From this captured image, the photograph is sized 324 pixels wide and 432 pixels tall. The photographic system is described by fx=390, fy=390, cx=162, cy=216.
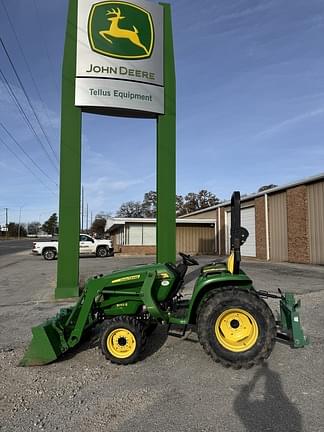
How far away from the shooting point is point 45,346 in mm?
4828

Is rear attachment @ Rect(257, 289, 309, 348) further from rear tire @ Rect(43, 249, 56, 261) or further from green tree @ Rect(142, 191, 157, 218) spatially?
green tree @ Rect(142, 191, 157, 218)

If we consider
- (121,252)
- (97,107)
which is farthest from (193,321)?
(121,252)

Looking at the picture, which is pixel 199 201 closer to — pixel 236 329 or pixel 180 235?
pixel 180 235

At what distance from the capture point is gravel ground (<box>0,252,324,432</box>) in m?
3.43

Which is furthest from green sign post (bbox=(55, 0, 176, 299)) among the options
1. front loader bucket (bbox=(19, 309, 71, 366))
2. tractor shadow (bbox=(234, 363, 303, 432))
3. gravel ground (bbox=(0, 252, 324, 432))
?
tractor shadow (bbox=(234, 363, 303, 432))

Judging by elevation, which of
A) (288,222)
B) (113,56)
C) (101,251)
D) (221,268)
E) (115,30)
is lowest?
(101,251)

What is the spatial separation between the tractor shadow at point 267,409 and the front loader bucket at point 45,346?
2.29m

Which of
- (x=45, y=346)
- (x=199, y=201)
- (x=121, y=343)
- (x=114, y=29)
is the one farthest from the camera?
(x=199, y=201)

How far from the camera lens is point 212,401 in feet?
12.7

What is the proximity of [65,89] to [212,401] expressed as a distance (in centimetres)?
831

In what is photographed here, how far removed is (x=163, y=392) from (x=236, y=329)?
1275 mm

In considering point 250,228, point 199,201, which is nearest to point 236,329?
point 250,228

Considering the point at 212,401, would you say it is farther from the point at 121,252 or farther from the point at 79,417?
the point at 121,252

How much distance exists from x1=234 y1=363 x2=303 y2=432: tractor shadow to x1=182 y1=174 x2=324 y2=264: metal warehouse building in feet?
50.7
